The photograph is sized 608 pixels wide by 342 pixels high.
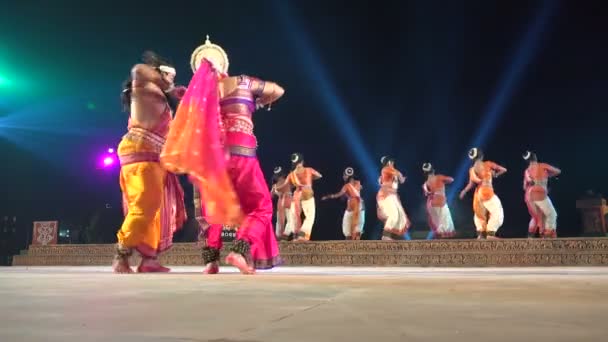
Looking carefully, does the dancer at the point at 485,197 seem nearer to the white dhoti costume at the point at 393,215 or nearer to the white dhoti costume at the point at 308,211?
the white dhoti costume at the point at 393,215

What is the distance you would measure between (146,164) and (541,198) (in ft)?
16.9

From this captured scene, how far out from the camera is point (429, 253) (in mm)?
6309

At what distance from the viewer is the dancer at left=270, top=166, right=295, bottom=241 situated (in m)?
8.30

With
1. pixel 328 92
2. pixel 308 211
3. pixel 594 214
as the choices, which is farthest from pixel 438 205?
pixel 328 92

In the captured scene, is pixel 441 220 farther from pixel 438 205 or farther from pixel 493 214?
pixel 493 214

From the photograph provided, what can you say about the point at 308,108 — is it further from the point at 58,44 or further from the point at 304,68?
the point at 58,44

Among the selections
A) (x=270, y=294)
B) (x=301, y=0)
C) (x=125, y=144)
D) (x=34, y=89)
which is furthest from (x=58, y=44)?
(x=270, y=294)

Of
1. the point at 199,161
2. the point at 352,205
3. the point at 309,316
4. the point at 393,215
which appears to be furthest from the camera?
the point at 352,205

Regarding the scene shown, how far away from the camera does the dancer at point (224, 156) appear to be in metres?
3.31

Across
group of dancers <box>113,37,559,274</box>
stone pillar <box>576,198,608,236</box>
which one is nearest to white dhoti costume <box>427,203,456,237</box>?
stone pillar <box>576,198,608,236</box>

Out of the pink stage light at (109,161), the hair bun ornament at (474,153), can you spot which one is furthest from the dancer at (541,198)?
the pink stage light at (109,161)

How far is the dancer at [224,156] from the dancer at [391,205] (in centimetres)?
382

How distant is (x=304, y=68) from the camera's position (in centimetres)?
1031

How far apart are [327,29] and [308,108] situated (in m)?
1.65
